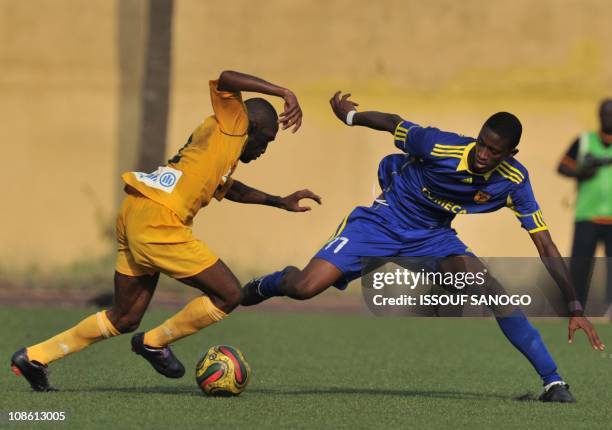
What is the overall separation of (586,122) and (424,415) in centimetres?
1283

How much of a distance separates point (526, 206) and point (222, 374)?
237cm

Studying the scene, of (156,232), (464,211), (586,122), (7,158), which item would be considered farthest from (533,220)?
(7,158)

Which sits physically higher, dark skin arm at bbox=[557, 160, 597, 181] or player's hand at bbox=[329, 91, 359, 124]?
player's hand at bbox=[329, 91, 359, 124]

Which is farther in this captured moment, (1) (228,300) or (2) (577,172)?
(2) (577,172)

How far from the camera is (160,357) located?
9.94 metres

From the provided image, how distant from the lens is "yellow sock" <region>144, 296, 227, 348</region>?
9.72 meters

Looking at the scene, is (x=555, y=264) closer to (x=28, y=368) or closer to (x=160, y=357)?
(x=160, y=357)

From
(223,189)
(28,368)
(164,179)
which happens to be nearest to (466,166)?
(223,189)

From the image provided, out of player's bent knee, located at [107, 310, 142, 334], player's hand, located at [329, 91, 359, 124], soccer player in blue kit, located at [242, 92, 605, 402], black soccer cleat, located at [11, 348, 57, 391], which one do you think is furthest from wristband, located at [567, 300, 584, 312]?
black soccer cleat, located at [11, 348, 57, 391]

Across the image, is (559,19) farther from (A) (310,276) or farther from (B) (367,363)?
(A) (310,276)

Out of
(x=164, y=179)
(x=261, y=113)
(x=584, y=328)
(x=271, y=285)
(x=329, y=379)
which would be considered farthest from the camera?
(x=329, y=379)

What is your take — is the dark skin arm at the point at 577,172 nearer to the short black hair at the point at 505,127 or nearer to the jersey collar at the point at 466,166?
the jersey collar at the point at 466,166

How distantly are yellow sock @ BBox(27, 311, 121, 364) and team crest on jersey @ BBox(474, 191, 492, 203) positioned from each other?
8.61ft

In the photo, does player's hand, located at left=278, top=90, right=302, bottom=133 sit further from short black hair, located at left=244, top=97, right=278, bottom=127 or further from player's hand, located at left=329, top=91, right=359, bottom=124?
player's hand, located at left=329, top=91, right=359, bottom=124
